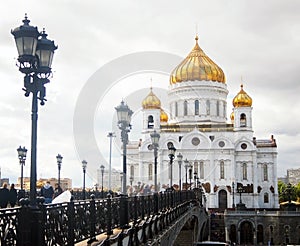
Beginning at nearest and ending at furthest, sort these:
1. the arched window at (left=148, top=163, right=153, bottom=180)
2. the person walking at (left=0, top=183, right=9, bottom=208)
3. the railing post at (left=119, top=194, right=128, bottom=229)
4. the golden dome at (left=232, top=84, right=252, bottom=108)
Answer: the railing post at (left=119, top=194, right=128, bottom=229)
the person walking at (left=0, top=183, right=9, bottom=208)
the arched window at (left=148, top=163, right=153, bottom=180)
the golden dome at (left=232, top=84, right=252, bottom=108)

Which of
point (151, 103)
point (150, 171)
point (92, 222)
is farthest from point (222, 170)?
point (92, 222)

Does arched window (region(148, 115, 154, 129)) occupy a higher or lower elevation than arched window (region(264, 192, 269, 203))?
higher

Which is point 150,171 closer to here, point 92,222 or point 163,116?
point 163,116

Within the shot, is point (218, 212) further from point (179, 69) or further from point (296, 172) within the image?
point (296, 172)

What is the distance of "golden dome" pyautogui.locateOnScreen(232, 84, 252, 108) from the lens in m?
73.2

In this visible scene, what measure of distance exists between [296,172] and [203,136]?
13738cm

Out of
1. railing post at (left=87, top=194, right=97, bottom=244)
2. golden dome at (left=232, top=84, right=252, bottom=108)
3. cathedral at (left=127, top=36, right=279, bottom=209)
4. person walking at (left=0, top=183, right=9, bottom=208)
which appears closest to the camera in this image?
railing post at (left=87, top=194, right=97, bottom=244)

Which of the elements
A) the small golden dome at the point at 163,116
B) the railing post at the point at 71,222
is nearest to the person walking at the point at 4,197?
the railing post at the point at 71,222

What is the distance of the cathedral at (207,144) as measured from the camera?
69.9 metres

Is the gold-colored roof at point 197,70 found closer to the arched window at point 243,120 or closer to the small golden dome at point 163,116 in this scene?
the small golden dome at point 163,116

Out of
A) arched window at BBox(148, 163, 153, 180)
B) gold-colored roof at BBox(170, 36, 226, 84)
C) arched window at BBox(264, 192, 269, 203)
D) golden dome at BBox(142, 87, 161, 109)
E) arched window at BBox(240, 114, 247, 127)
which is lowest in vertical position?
arched window at BBox(264, 192, 269, 203)

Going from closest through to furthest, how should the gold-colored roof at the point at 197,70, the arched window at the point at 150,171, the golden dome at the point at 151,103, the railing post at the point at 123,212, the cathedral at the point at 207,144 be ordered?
the railing post at the point at 123,212 < the cathedral at the point at 207,144 < the arched window at the point at 150,171 < the gold-colored roof at the point at 197,70 < the golden dome at the point at 151,103

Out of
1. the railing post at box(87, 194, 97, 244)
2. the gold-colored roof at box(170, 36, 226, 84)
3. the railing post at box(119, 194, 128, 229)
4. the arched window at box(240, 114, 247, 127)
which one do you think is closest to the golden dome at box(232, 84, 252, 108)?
the arched window at box(240, 114, 247, 127)

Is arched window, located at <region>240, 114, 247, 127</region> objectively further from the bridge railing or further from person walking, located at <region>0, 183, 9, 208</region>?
person walking, located at <region>0, 183, 9, 208</region>
